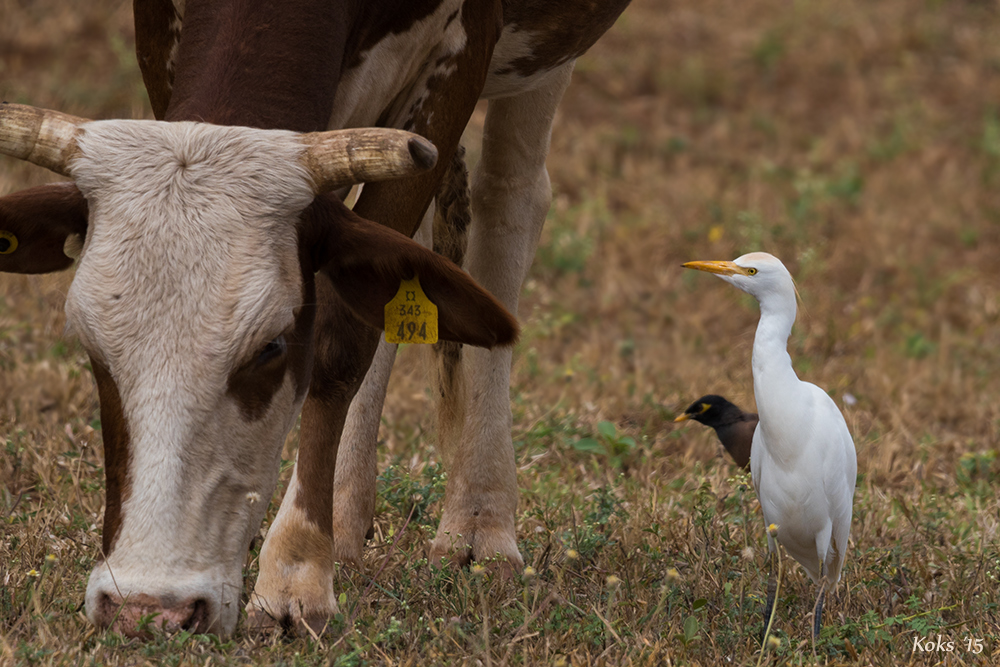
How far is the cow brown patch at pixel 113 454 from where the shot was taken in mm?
2619

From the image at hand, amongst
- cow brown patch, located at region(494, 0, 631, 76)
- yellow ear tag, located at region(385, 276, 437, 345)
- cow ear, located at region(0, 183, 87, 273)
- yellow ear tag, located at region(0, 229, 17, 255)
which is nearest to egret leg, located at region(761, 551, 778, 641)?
yellow ear tag, located at region(385, 276, 437, 345)

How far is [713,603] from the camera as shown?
3.36m

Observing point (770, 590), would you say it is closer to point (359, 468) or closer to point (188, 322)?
point (359, 468)

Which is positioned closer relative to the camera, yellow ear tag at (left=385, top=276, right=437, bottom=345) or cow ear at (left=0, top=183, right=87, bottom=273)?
cow ear at (left=0, top=183, right=87, bottom=273)

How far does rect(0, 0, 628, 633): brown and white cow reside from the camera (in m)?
2.60

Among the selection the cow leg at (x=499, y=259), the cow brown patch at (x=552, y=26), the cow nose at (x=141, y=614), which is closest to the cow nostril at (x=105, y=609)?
the cow nose at (x=141, y=614)

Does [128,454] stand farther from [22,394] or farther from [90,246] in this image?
[22,394]

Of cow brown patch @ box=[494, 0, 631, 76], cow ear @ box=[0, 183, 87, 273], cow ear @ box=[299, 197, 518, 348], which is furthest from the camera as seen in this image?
cow brown patch @ box=[494, 0, 631, 76]

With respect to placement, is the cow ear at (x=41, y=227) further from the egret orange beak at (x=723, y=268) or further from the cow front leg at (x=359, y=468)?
the egret orange beak at (x=723, y=268)

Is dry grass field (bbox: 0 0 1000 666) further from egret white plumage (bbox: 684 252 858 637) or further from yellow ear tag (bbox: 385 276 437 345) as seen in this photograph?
yellow ear tag (bbox: 385 276 437 345)

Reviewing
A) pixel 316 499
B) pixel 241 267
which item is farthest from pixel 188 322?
pixel 316 499

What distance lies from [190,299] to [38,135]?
529mm

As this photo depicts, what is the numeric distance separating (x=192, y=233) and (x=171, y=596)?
2.49ft

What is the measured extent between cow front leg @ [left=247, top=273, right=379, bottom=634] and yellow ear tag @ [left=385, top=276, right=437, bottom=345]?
0.80 ft
